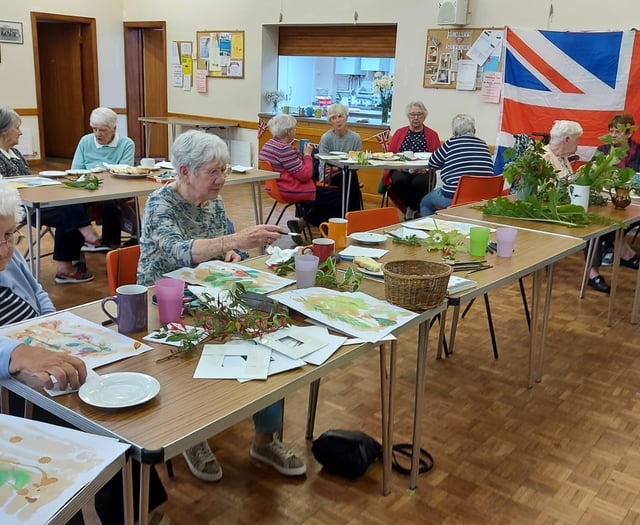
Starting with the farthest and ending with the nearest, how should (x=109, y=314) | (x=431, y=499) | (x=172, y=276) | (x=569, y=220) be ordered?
(x=569, y=220) < (x=431, y=499) < (x=172, y=276) < (x=109, y=314)

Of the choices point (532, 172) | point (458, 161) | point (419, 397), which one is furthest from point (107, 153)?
point (419, 397)

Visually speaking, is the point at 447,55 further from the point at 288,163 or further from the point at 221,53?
the point at 221,53

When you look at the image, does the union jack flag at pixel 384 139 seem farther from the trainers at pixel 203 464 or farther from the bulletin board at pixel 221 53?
the trainers at pixel 203 464

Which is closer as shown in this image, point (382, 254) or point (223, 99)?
point (382, 254)

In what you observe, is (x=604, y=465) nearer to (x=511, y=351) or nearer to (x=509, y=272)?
(x=509, y=272)

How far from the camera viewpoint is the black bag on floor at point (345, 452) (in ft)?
7.49

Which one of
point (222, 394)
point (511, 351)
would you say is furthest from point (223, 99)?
point (222, 394)

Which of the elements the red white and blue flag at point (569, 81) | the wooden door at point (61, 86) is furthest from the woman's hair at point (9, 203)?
the wooden door at point (61, 86)

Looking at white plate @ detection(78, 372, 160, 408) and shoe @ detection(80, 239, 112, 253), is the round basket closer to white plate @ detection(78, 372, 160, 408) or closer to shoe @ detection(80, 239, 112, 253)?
white plate @ detection(78, 372, 160, 408)

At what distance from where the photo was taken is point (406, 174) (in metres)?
6.05

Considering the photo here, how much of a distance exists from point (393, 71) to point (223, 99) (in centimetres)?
263

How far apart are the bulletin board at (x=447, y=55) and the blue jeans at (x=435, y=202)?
7.03ft

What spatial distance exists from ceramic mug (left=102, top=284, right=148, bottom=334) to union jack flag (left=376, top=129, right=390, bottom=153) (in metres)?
5.88

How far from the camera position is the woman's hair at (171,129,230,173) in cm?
232
